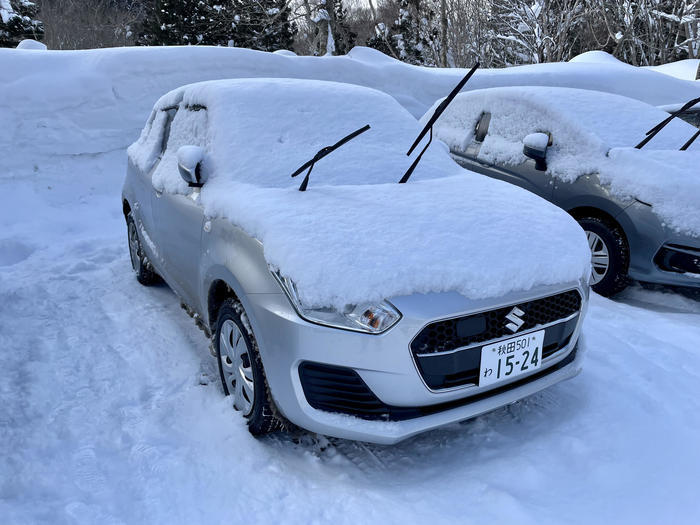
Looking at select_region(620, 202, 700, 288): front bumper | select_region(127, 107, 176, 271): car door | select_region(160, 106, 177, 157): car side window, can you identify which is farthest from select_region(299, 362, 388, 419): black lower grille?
select_region(620, 202, 700, 288): front bumper

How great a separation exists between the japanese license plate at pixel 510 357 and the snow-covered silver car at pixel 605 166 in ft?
6.67

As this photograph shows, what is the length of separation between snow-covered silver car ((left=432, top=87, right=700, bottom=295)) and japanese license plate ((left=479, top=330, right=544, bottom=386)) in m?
2.03

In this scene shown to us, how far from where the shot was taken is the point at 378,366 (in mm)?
1834

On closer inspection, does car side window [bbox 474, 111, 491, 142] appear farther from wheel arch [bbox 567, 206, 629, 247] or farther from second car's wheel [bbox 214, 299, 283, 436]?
second car's wheel [bbox 214, 299, 283, 436]

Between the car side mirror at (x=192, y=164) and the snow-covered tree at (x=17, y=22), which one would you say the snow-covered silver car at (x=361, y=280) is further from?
the snow-covered tree at (x=17, y=22)

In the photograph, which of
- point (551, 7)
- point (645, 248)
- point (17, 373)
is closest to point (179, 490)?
point (17, 373)

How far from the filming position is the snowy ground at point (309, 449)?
1.92 metres

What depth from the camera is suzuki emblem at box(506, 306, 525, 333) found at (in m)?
1.98

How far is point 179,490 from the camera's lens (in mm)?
2025

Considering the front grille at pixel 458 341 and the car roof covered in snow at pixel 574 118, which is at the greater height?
the car roof covered in snow at pixel 574 118

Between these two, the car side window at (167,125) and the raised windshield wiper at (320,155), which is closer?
the raised windshield wiper at (320,155)

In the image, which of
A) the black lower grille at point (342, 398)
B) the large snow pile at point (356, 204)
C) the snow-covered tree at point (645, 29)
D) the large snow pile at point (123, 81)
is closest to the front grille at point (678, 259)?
the large snow pile at point (356, 204)

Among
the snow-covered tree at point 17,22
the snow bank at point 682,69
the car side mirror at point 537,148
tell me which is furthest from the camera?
the snow-covered tree at point 17,22

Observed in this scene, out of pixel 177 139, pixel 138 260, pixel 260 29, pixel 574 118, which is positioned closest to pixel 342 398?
pixel 177 139
